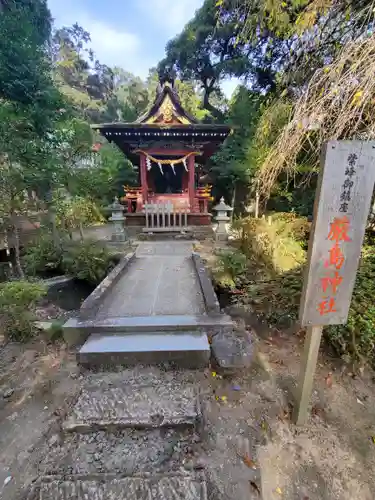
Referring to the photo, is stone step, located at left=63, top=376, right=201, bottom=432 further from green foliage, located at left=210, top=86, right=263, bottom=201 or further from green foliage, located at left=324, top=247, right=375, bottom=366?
green foliage, located at left=210, top=86, right=263, bottom=201

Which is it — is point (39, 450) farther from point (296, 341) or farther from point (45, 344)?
point (296, 341)

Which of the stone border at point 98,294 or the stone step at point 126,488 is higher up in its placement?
the stone border at point 98,294

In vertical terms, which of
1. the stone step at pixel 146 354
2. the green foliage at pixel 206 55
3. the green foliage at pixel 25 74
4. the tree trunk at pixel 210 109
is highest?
the green foliage at pixel 206 55

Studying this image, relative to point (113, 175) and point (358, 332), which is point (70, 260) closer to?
point (358, 332)

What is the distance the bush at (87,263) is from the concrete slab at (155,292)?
2.24ft

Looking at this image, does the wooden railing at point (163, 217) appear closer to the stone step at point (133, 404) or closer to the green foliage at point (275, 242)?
the green foliage at point (275, 242)

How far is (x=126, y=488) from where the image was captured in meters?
1.59

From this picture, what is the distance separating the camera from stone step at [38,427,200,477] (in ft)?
5.61

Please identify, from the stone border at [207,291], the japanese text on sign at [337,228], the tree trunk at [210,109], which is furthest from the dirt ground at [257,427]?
the tree trunk at [210,109]

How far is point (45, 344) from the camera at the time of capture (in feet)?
9.98

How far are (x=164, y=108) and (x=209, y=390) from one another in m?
8.78

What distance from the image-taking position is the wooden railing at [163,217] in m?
7.85

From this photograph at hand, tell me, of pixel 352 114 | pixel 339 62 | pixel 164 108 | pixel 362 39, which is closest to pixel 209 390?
pixel 352 114

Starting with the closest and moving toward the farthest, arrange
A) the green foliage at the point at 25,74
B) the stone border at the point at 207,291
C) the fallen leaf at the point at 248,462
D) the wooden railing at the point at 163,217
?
the fallen leaf at the point at 248,462
the stone border at the point at 207,291
the green foliage at the point at 25,74
the wooden railing at the point at 163,217
